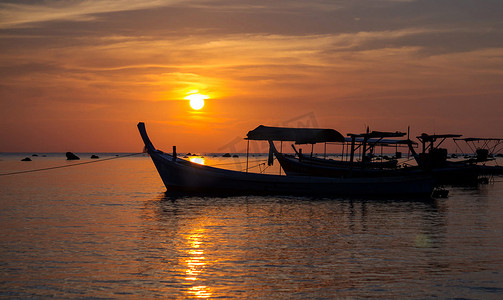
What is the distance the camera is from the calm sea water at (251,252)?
12.3 m

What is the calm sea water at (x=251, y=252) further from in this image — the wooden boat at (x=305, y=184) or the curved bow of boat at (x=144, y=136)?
the curved bow of boat at (x=144, y=136)

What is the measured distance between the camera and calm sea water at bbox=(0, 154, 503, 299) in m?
12.3

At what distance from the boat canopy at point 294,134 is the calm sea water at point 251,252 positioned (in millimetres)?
9869

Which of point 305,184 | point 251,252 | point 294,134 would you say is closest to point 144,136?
point 294,134

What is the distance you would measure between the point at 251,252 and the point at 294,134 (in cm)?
2541

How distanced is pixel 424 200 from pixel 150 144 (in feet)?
73.9

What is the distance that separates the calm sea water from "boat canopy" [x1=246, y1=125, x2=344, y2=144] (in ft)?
32.4

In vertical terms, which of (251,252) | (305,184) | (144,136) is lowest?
(251,252)

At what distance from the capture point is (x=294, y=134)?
41562mm

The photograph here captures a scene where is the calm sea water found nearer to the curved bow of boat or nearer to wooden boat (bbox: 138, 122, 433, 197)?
wooden boat (bbox: 138, 122, 433, 197)

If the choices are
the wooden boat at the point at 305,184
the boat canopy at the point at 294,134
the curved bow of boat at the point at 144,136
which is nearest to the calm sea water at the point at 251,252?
the wooden boat at the point at 305,184

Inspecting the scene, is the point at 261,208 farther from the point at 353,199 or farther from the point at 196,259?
the point at 196,259

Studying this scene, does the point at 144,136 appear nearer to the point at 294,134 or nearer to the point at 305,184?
the point at 294,134

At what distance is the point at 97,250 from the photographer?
17141 mm
